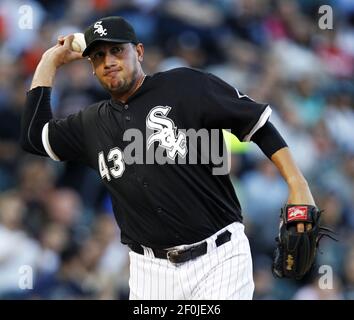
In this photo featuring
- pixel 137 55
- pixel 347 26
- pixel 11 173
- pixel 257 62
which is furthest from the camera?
pixel 347 26

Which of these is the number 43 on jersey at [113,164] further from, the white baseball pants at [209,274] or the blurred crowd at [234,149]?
the blurred crowd at [234,149]

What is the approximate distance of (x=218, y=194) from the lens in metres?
3.48

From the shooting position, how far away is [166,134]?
3441mm

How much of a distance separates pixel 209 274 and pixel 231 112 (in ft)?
2.19

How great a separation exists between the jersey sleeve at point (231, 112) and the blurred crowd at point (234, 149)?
2561mm

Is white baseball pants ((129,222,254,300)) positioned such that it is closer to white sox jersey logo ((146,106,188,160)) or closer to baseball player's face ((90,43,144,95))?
white sox jersey logo ((146,106,188,160))

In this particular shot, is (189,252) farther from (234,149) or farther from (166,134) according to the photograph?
(234,149)

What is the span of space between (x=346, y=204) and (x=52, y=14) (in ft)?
9.40

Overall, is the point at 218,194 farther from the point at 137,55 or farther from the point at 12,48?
the point at 12,48

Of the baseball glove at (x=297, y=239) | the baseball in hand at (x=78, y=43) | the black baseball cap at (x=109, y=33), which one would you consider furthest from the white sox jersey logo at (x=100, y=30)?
the baseball glove at (x=297, y=239)

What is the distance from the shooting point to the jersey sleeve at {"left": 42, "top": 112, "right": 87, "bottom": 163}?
3742 millimetres

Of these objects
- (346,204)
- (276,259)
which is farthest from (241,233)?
(346,204)

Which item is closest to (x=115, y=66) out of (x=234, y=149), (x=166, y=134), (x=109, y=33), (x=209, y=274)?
(x=109, y=33)

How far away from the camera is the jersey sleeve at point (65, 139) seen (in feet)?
12.3
